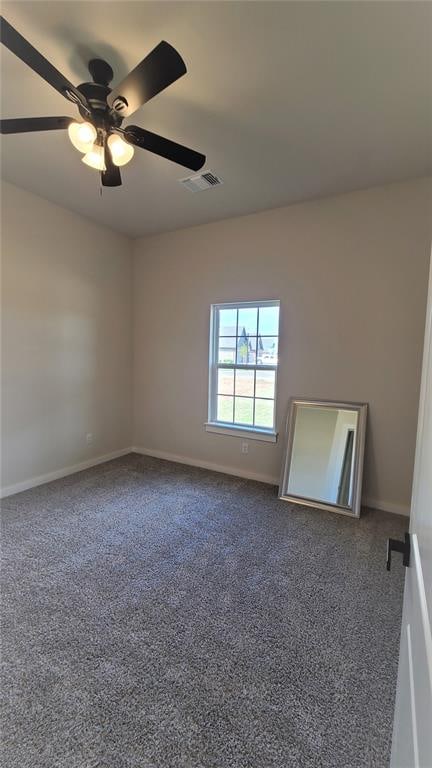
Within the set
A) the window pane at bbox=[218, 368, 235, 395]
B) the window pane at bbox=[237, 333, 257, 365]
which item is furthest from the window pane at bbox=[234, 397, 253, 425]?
the window pane at bbox=[237, 333, 257, 365]

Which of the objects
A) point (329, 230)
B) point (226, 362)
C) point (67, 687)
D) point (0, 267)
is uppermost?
point (329, 230)

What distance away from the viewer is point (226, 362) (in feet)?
11.9

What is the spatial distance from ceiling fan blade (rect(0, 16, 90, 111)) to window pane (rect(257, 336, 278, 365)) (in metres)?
2.37

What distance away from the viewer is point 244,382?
11.6 feet

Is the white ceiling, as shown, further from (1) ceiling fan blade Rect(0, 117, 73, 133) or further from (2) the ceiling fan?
(1) ceiling fan blade Rect(0, 117, 73, 133)

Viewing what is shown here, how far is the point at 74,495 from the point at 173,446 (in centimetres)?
132

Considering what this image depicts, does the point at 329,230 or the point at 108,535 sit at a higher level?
the point at 329,230

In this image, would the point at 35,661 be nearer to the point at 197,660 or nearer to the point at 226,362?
the point at 197,660

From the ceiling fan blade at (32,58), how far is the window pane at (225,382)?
8.51 feet

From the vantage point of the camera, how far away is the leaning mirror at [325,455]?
9.18ft

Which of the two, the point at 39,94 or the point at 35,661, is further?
the point at 39,94

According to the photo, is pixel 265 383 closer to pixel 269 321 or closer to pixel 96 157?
pixel 269 321

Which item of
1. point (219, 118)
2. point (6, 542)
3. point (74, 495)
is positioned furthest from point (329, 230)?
point (6, 542)

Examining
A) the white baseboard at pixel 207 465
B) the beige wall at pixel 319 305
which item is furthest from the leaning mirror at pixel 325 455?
the white baseboard at pixel 207 465
